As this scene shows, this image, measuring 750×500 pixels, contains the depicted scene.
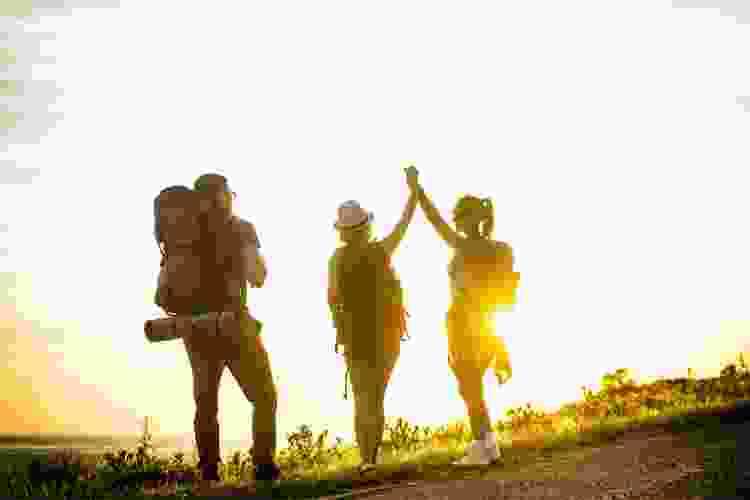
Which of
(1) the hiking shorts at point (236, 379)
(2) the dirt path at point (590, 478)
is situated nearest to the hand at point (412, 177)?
(1) the hiking shorts at point (236, 379)

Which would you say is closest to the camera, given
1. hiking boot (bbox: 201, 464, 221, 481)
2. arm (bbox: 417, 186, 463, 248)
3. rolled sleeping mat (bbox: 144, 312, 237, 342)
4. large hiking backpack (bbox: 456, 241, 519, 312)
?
rolled sleeping mat (bbox: 144, 312, 237, 342)

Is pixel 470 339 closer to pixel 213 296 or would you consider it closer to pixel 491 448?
pixel 491 448

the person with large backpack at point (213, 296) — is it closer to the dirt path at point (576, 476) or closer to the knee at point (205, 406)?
the knee at point (205, 406)

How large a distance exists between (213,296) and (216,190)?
90 centimetres

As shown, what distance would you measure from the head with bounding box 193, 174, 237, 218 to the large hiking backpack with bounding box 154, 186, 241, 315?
0.06 m

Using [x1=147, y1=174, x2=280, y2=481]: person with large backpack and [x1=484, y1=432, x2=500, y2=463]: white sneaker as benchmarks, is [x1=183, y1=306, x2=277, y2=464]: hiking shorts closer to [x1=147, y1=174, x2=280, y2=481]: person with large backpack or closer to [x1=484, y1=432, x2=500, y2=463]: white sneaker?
[x1=147, y1=174, x2=280, y2=481]: person with large backpack

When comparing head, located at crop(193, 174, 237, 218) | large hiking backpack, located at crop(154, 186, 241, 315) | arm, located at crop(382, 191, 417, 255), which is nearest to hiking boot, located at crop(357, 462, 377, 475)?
large hiking backpack, located at crop(154, 186, 241, 315)

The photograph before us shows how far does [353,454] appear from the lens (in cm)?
1101

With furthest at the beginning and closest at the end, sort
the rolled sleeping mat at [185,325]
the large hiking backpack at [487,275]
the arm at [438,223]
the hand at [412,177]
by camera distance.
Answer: the hand at [412,177]
the arm at [438,223]
the large hiking backpack at [487,275]
the rolled sleeping mat at [185,325]

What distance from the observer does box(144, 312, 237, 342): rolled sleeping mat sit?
8.79m

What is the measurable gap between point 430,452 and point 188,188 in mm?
3278

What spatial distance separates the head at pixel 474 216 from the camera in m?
9.27

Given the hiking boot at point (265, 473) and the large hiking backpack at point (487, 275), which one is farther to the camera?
the large hiking backpack at point (487, 275)

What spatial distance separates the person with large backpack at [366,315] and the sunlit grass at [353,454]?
0.47 m
